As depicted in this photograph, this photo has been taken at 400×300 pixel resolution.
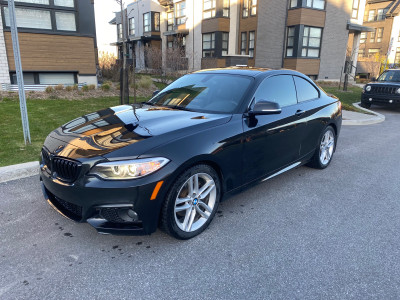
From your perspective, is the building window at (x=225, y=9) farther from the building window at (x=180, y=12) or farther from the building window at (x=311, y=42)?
the building window at (x=311, y=42)

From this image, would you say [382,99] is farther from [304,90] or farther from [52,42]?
[52,42]

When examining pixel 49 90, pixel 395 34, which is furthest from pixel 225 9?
pixel 395 34

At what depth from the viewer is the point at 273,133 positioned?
3.83 metres

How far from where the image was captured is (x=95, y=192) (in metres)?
2.58

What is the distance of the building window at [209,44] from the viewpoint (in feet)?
82.6

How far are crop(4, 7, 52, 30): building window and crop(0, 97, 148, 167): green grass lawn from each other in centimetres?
347

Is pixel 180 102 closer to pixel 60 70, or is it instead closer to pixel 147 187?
pixel 147 187

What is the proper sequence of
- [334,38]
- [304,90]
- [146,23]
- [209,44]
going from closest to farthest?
[304,90] < [334,38] < [209,44] < [146,23]

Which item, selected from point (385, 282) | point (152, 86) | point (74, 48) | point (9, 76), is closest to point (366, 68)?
point (152, 86)

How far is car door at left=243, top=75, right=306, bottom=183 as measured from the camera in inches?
139

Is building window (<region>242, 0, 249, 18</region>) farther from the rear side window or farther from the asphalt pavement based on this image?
the asphalt pavement

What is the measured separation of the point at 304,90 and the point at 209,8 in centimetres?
2323

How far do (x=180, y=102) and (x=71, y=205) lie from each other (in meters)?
1.86

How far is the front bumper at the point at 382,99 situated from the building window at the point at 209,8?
52.5 ft
